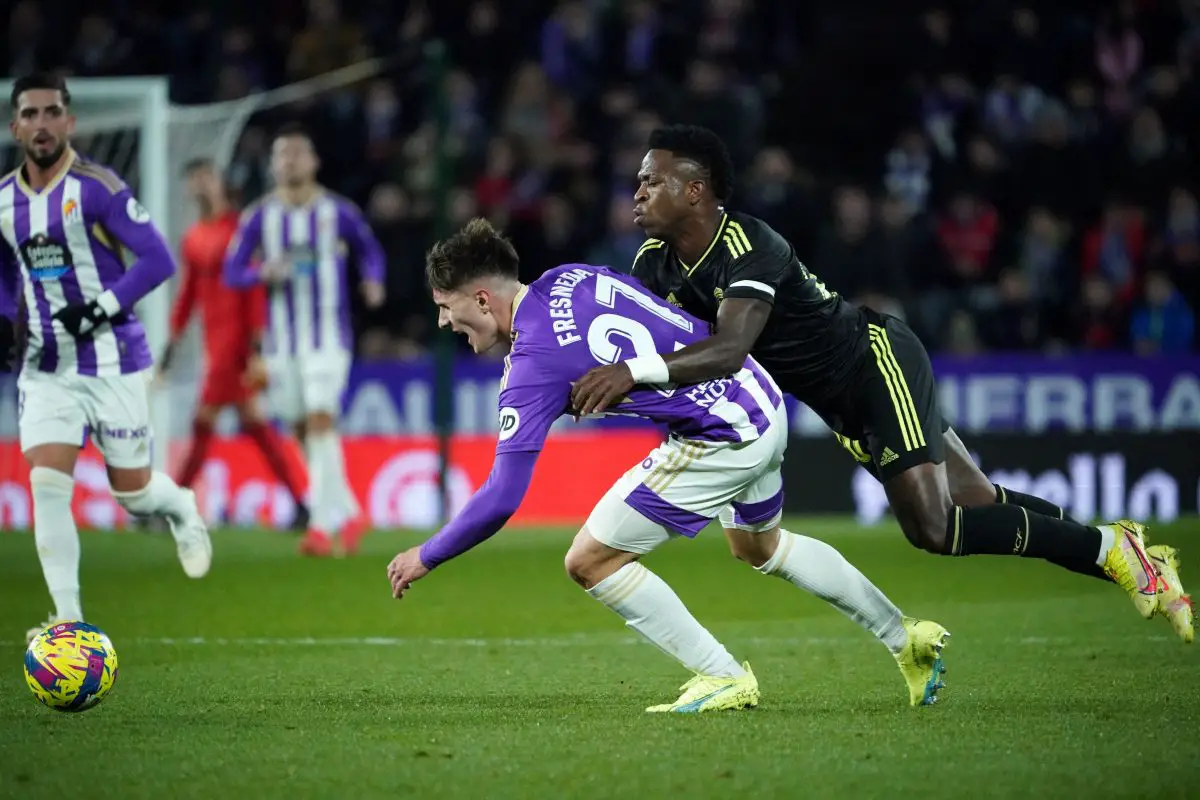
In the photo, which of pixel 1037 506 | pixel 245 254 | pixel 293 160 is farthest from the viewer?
pixel 245 254

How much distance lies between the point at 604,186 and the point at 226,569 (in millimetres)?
6679

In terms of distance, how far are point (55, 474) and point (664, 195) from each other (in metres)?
2.92

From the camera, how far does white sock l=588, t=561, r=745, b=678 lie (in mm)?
6023

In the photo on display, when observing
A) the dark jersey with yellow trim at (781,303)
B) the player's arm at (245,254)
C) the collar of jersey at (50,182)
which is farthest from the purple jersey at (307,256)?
the dark jersey with yellow trim at (781,303)

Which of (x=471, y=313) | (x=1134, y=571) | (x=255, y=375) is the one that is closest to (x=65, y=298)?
(x=471, y=313)

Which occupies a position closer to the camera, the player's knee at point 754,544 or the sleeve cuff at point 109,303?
the player's knee at point 754,544

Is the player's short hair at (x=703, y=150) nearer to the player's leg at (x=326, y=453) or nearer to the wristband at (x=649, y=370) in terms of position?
the wristband at (x=649, y=370)

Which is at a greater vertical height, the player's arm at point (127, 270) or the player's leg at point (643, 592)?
the player's arm at point (127, 270)

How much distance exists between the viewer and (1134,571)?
254 inches

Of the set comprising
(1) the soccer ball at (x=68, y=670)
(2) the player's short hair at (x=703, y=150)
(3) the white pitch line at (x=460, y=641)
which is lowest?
(3) the white pitch line at (x=460, y=641)

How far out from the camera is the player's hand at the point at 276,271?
1229 centimetres

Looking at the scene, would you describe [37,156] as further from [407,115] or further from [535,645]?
[407,115]

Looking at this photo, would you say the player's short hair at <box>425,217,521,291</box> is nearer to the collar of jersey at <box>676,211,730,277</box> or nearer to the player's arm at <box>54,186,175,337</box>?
the collar of jersey at <box>676,211,730,277</box>

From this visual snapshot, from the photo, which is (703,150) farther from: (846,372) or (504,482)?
(504,482)
